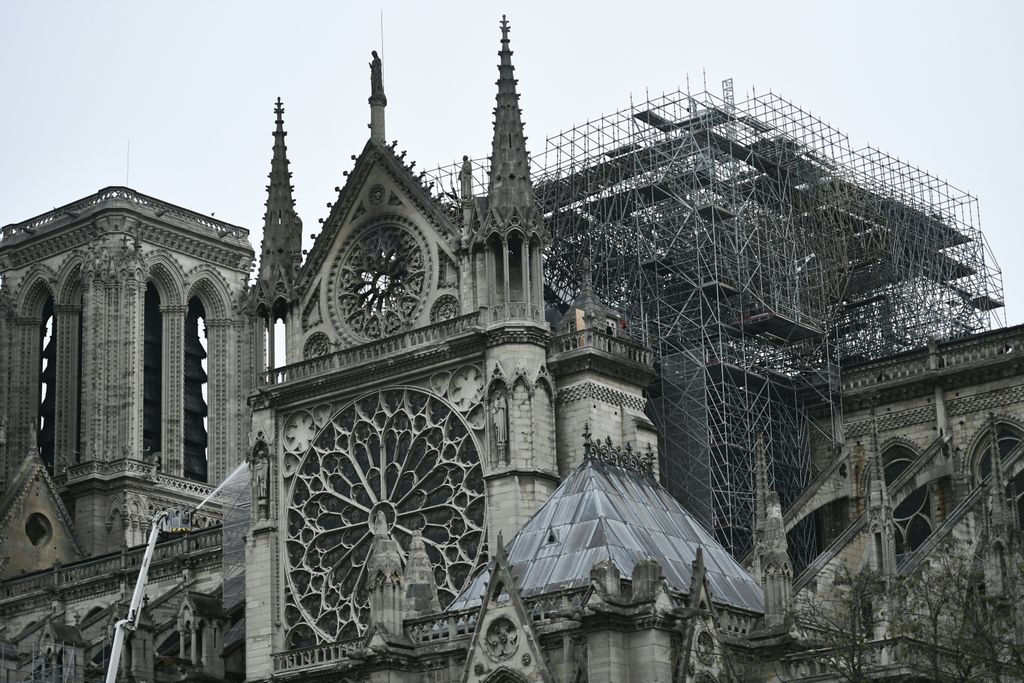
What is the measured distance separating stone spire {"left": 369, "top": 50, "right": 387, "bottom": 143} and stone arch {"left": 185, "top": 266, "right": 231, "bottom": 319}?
891 inches

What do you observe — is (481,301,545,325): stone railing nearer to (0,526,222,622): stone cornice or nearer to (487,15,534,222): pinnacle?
(487,15,534,222): pinnacle

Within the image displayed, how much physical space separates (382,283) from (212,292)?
81.7 feet

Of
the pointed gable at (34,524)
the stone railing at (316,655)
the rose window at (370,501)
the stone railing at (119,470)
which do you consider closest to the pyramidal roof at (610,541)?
the stone railing at (316,655)

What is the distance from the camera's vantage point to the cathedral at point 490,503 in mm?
29734

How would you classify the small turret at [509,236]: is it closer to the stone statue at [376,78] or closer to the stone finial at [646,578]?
the stone statue at [376,78]

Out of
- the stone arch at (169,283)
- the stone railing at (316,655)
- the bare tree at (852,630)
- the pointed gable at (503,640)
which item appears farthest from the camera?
the stone arch at (169,283)

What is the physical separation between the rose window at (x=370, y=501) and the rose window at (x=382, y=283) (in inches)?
69.6

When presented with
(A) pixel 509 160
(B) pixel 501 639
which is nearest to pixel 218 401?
(A) pixel 509 160

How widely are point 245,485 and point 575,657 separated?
2500cm

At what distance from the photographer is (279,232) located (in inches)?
1826

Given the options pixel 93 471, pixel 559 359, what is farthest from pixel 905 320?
pixel 93 471

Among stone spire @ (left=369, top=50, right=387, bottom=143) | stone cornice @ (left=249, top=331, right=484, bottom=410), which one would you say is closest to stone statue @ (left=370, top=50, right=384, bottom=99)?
stone spire @ (left=369, top=50, right=387, bottom=143)

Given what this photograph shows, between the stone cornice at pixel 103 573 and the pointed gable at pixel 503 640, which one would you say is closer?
the pointed gable at pixel 503 640

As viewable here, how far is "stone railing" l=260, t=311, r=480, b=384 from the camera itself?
4209 cm
